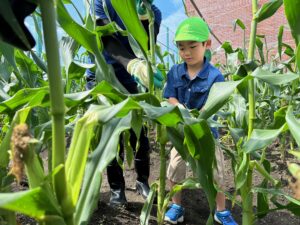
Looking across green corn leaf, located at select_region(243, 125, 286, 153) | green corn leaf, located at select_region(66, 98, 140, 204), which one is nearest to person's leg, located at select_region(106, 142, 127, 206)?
green corn leaf, located at select_region(243, 125, 286, 153)

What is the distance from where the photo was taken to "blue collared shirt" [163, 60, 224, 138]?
1.51 m

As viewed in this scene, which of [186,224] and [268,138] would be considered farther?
[186,224]

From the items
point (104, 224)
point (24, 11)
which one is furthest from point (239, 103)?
point (24, 11)

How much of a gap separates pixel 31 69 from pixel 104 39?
1.03 ft

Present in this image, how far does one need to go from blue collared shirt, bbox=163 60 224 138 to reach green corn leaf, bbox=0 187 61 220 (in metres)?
1.10

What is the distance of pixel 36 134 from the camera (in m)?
0.87

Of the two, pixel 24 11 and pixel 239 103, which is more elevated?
pixel 24 11

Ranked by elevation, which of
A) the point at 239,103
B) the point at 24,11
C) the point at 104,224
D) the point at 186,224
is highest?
the point at 24,11

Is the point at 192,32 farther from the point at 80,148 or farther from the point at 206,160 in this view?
the point at 80,148

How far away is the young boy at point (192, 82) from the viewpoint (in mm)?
1481

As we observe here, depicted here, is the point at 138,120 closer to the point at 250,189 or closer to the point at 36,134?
the point at 36,134

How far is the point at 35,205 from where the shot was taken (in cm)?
46

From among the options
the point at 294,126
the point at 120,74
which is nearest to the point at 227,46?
the point at 120,74

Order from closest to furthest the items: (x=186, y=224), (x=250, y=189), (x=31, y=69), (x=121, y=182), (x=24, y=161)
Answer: (x=24, y=161) < (x=250, y=189) < (x=31, y=69) < (x=186, y=224) < (x=121, y=182)
